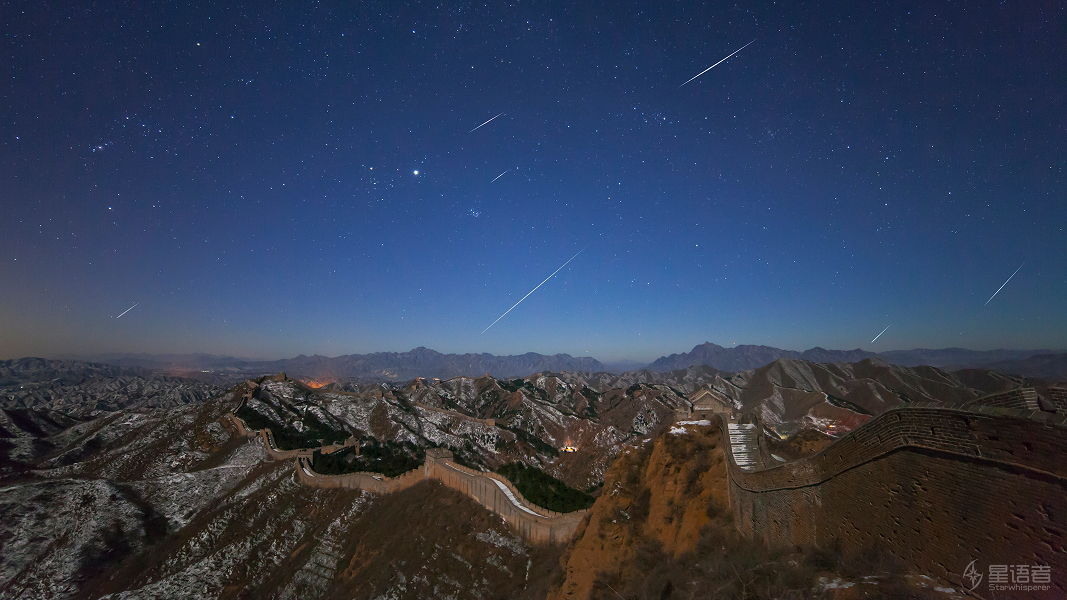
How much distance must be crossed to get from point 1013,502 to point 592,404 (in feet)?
551

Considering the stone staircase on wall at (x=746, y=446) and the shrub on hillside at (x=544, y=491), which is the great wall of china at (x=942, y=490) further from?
the shrub on hillside at (x=544, y=491)

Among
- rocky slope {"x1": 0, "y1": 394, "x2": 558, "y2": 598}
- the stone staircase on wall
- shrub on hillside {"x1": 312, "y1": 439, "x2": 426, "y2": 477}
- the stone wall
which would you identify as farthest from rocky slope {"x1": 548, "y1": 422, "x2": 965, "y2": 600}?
shrub on hillside {"x1": 312, "y1": 439, "x2": 426, "y2": 477}

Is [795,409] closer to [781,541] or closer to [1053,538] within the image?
[781,541]

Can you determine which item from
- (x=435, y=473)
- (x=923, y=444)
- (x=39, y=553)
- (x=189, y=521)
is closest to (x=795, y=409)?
(x=435, y=473)

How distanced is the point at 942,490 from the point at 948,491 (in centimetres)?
13

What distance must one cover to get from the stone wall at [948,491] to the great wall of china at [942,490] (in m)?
0.02

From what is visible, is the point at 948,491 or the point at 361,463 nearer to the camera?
the point at 948,491

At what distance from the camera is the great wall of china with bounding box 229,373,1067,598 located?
6941 millimetres

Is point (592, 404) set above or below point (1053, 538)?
below

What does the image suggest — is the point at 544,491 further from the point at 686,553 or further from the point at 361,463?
the point at 361,463

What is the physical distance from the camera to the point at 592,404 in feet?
556

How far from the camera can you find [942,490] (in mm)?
8641

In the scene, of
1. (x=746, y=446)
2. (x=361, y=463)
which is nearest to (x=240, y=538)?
(x=361, y=463)

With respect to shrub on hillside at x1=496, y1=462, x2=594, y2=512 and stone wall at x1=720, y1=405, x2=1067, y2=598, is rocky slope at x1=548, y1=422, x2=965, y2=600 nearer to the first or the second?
stone wall at x1=720, y1=405, x2=1067, y2=598
